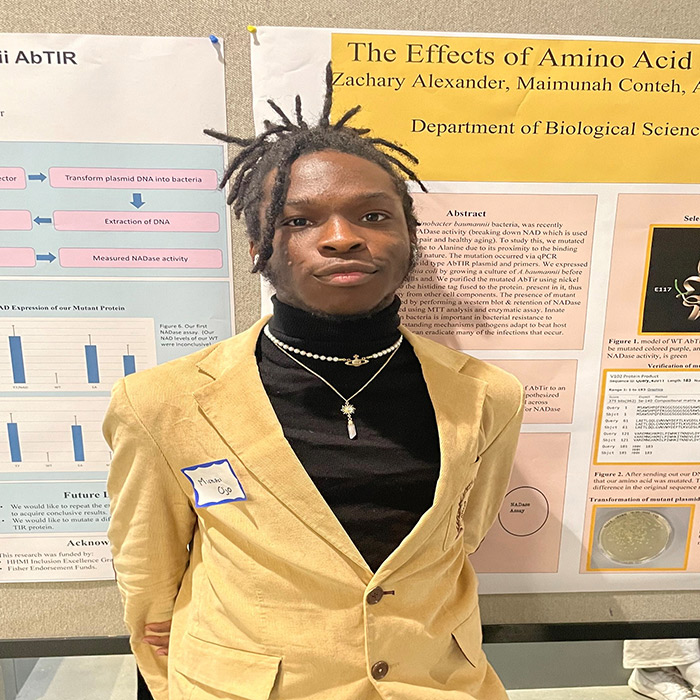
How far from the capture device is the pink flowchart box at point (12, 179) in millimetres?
863

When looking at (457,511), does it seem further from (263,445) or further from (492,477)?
(263,445)

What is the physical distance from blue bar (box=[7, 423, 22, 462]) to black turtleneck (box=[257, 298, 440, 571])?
20.2 inches

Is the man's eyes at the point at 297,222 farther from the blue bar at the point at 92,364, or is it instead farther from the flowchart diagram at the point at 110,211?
the blue bar at the point at 92,364

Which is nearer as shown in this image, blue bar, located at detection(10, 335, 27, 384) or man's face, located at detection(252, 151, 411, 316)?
man's face, located at detection(252, 151, 411, 316)

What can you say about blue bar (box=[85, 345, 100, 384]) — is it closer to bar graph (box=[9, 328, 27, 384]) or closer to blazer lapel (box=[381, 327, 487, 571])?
bar graph (box=[9, 328, 27, 384])

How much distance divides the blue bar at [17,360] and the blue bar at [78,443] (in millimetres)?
109

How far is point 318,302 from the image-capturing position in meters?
0.64

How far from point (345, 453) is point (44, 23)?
743 mm

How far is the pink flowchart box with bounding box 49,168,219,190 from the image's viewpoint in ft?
2.84

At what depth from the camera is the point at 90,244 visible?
2.92 ft

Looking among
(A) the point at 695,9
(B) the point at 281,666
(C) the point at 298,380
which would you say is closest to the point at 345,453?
(C) the point at 298,380

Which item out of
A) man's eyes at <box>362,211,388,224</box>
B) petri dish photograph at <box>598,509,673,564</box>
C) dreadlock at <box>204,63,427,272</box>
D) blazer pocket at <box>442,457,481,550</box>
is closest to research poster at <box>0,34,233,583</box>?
dreadlock at <box>204,63,427,272</box>

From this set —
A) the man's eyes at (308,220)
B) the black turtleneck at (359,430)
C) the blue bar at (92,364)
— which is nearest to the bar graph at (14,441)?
the blue bar at (92,364)

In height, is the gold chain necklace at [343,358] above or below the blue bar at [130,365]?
above
